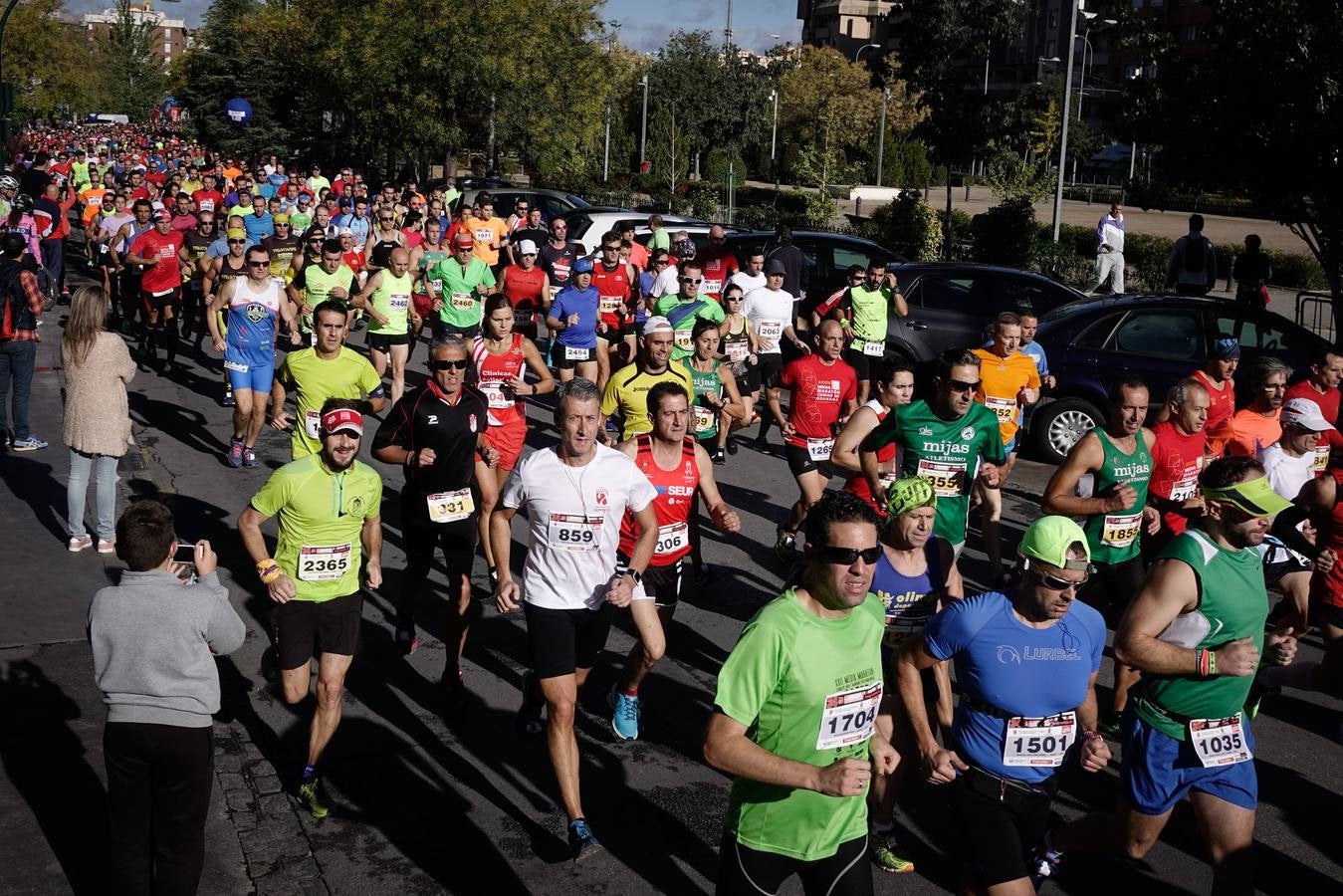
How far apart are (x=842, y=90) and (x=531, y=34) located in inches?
1592

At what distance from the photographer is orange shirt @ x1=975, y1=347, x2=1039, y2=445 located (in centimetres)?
1006

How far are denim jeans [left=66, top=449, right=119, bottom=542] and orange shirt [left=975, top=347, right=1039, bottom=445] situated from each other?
20.1 ft

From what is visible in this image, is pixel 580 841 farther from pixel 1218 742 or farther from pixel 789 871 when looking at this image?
pixel 1218 742

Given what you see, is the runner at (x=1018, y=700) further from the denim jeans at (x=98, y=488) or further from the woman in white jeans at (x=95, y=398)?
the denim jeans at (x=98, y=488)

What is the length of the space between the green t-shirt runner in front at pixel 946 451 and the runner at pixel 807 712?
11.2 ft

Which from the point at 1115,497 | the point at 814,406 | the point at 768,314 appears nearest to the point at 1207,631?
the point at 1115,497

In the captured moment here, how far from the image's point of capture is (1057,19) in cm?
10800

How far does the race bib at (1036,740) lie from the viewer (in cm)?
465

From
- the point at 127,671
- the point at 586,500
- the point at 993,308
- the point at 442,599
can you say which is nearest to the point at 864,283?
the point at 993,308

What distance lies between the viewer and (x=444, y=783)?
6480 mm

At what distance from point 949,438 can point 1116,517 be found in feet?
3.10

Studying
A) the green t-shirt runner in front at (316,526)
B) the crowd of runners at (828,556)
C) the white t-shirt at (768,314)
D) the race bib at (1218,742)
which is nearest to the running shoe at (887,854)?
the crowd of runners at (828,556)

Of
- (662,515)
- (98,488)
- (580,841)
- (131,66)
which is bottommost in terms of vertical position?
(580,841)

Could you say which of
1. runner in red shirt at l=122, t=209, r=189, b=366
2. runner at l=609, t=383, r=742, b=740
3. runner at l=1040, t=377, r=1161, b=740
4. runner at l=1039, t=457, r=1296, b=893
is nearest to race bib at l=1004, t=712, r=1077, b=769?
Answer: runner at l=1039, t=457, r=1296, b=893
